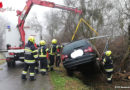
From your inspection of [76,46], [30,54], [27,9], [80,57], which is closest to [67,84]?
[80,57]

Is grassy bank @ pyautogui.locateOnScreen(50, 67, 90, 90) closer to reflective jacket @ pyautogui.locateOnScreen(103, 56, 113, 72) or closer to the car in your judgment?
the car

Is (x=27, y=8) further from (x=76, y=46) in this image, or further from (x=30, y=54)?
(x=76, y=46)

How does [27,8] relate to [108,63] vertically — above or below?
above

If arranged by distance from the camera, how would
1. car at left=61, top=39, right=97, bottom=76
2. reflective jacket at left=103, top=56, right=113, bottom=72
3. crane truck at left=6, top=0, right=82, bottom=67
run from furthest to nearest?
crane truck at left=6, top=0, right=82, bottom=67 < reflective jacket at left=103, top=56, right=113, bottom=72 < car at left=61, top=39, right=97, bottom=76

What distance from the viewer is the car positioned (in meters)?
5.17

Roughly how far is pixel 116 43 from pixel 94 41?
183cm

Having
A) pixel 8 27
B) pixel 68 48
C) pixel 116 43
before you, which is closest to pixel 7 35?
pixel 8 27

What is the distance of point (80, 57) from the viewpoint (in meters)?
5.21

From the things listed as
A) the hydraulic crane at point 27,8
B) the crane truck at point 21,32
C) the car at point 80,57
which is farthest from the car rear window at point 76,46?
the hydraulic crane at point 27,8

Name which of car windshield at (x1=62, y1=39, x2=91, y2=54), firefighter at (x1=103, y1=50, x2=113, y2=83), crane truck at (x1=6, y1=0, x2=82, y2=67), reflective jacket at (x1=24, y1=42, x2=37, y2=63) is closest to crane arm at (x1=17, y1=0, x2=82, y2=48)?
crane truck at (x1=6, y1=0, x2=82, y2=67)

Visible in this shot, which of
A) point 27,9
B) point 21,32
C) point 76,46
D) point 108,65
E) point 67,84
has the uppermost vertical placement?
point 27,9

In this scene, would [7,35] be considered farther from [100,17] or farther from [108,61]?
[100,17]

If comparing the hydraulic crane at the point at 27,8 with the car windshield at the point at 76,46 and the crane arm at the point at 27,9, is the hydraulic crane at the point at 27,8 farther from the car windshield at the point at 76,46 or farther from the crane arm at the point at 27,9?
the car windshield at the point at 76,46

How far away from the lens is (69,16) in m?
15.3
